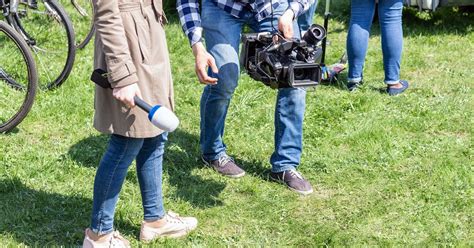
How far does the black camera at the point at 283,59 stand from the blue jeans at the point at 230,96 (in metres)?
0.20

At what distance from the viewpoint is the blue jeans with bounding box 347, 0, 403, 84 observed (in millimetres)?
6082

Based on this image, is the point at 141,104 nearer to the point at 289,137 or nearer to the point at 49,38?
the point at 289,137

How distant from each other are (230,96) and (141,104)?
4.35ft

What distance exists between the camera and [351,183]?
15.0 feet

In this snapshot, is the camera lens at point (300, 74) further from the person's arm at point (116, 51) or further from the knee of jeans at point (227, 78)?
the person's arm at point (116, 51)

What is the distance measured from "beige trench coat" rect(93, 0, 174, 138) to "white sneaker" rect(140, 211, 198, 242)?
24.9 inches

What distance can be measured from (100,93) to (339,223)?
1.52 metres

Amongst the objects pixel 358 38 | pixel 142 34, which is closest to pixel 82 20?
pixel 358 38

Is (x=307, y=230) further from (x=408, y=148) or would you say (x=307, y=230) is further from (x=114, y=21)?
(x=114, y=21)

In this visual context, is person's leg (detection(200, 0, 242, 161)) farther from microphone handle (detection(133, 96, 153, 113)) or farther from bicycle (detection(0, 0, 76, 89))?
bicycle (detection(0, 0, 76, 89))

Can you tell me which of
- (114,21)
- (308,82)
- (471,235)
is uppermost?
(114,21)

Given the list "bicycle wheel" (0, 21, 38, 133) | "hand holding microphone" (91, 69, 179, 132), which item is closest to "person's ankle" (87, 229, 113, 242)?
"hand holding microphone" (91, 69, 179, 132)

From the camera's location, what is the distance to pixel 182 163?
15.9ft

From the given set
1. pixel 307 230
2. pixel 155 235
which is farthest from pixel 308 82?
pixel 155 235
